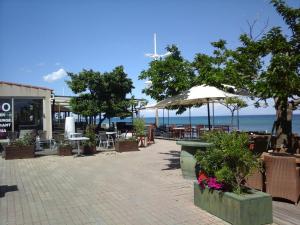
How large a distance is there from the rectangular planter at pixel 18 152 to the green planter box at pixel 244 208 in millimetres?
8998

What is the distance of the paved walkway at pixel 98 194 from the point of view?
5.14 meters

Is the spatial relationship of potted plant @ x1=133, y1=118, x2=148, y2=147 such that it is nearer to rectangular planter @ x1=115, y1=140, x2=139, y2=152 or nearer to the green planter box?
rectangular planter @ x1=115, y1=140, x2=139, y2=152

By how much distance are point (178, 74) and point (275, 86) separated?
12.7 ft

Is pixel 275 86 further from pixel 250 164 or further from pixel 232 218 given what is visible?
pixel 232 218

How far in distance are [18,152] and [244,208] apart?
9.71 meters

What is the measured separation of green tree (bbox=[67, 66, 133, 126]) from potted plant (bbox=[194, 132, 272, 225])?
11613 mm

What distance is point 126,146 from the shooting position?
1390 cm

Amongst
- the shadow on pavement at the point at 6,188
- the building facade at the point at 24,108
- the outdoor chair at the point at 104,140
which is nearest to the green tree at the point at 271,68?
the shadow on pavement at the point at 6,188

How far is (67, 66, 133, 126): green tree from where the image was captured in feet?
55.0

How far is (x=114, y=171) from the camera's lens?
9.30 m

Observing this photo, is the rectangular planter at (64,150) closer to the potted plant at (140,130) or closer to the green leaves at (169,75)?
the potted plant at (140,130)

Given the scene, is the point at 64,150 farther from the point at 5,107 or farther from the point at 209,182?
Result: the point at 209,182

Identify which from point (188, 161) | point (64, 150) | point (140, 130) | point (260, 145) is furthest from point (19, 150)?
point (260, 145)

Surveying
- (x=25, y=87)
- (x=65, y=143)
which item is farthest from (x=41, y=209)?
(x=25, y=87)
